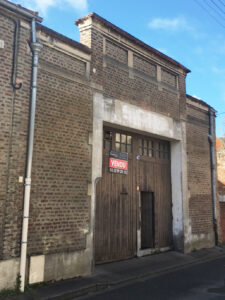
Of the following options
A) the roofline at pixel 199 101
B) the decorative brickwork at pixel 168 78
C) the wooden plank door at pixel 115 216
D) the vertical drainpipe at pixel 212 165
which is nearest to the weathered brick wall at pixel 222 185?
the vertical drainpipe at pixel 212 165

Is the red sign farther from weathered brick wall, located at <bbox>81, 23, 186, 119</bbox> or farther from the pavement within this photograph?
the pavement

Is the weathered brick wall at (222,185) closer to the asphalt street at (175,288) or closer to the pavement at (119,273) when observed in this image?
the pavement at (119,273)

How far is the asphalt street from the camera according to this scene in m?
6.07

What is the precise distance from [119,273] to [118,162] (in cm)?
338

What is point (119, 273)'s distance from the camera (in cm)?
770

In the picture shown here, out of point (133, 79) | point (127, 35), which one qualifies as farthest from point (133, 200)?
point (127, 35)

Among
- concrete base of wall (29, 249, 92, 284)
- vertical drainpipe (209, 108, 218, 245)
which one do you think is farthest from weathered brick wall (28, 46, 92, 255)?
vertical drainpipe (209, 108, 218, 245)

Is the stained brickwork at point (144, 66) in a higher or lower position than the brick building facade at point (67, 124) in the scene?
higher

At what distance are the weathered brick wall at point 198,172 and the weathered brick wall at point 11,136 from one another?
7307 mm

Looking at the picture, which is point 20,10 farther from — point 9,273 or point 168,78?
point 168,78

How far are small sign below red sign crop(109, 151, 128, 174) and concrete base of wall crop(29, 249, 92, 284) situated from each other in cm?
281

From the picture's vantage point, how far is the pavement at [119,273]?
19.5ft

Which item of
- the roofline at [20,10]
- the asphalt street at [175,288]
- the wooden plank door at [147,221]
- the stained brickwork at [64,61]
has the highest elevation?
the roofline at [20,10]

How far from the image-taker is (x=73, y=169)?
7.46 metres
